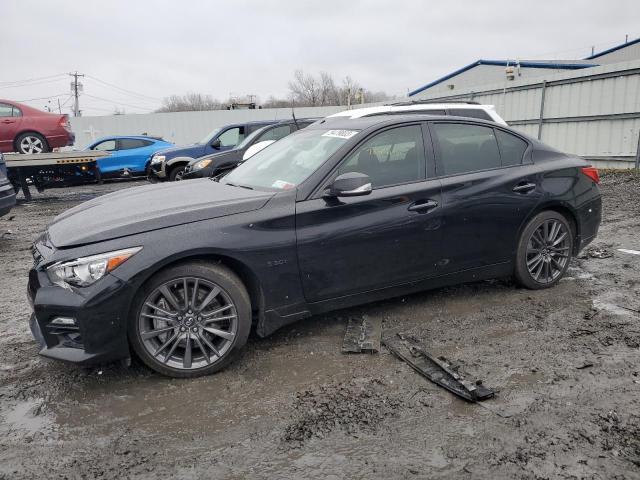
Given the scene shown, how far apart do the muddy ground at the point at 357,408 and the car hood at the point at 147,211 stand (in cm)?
97

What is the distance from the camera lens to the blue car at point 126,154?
16344 mm

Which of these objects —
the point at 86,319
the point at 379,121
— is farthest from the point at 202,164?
the point at 86,319

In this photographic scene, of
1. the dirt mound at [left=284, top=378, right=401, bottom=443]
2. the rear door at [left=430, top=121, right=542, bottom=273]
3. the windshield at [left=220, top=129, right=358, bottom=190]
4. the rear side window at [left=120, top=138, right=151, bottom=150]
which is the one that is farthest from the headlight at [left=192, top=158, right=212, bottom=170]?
the dirt mound at [left=284, top=378, right=401, bottom=443]

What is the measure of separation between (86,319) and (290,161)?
199cm

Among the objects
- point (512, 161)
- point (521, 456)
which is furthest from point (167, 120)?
point (521, 456)

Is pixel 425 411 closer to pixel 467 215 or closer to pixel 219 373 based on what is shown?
pixel 219 373

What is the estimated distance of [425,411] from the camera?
9.55ft

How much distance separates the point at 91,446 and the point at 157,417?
14.7 inches

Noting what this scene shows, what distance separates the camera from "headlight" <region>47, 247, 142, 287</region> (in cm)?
307

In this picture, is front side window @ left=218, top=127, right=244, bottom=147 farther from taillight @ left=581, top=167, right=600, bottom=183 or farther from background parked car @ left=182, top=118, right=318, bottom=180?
taillight @ left=581, top=167, right=600, bottom=183

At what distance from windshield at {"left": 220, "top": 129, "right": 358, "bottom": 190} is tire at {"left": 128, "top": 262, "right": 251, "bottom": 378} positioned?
923 mm

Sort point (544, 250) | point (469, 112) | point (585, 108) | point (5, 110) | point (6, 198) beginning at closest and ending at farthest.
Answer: point (544, 250) < point (469, 112) < point (6, 198) < point (585, 108) < point (5, 110)

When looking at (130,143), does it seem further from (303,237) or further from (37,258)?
(303,237)

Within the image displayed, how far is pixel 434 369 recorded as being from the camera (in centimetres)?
338
